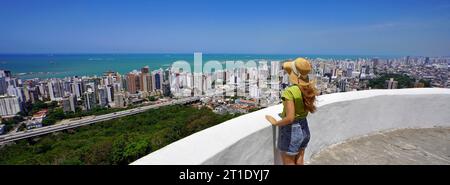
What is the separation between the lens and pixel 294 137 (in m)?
1.53

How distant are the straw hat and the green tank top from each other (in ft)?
0.18

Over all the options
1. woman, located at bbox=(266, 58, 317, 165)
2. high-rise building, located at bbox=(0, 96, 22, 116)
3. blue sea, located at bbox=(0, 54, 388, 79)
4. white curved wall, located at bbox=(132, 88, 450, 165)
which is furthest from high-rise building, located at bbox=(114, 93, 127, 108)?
woman, located at bbox=(266, 58, 317, 165)

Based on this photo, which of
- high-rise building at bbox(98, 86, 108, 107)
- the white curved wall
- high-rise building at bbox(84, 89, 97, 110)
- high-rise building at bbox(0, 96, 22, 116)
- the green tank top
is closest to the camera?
the white curved wall

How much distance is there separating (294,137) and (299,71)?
0.47 meters

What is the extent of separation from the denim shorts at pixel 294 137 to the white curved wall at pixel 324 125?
0.10 m

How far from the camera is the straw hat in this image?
58.5 inches

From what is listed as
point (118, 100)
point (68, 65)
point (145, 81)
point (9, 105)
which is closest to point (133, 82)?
point (145, 81)

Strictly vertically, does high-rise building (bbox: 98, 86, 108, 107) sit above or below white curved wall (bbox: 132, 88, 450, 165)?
below

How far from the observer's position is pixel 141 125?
17.0m

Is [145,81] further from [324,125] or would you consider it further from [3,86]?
[324,125]

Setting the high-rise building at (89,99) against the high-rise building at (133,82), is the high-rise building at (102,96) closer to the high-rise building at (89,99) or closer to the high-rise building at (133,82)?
the high-rise building at (89,99)

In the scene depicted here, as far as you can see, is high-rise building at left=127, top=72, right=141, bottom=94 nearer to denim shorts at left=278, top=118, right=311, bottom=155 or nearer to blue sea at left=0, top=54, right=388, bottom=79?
blue sea at left=0, top=54, right=388, bottom=79
